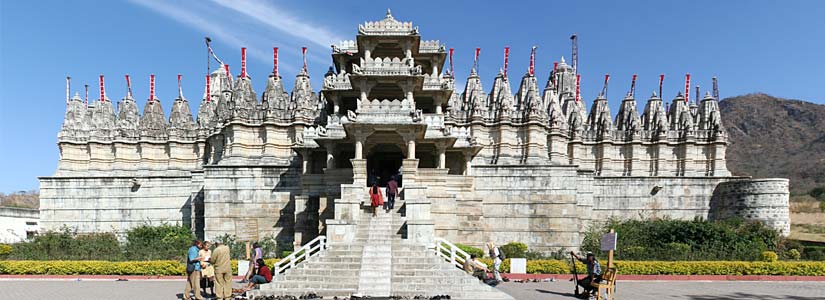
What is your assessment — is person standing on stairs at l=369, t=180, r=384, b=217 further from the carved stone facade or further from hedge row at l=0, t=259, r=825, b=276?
hedge row at l=0, t=259, r=825, b=276

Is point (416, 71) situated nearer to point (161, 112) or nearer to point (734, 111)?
point (161, 112)

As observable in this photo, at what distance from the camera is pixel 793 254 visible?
2712 centimetres

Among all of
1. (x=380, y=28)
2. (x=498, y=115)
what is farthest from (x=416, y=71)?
(x=498, y=115)

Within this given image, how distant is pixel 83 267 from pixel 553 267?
19.0 meters

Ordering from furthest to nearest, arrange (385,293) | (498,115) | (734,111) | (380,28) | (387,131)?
1. (734,111)
2. (498,115)
3. (380,28)
4. (387,131)
5. (385,293)

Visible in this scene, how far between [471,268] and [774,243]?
23228mm

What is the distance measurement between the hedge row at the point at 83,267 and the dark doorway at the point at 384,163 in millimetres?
7641

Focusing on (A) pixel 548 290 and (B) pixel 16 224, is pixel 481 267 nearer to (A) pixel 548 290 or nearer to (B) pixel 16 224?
(A) pixel 548 290

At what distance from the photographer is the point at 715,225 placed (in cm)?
2905

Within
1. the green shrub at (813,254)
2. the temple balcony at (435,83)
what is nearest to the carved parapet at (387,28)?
the temple balcony at (435,83)

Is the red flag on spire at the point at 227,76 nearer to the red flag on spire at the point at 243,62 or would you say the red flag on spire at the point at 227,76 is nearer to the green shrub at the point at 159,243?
the red flag on spire at the point at 243,62

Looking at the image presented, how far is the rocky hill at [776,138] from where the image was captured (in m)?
102

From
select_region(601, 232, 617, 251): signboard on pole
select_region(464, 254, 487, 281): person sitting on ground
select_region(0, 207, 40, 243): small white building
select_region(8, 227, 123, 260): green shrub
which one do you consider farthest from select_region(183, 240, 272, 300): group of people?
select_region(0, 207, 40, 243): small white building

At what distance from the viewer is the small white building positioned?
4581 cm
